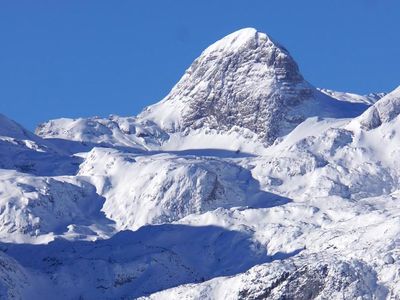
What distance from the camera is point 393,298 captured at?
19875 centimetres

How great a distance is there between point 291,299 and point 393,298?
37.7 ft

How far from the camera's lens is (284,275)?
655 ft

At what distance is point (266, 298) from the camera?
655 ft

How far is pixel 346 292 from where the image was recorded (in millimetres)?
199125

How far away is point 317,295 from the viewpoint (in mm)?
198375

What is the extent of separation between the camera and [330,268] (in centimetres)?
19988

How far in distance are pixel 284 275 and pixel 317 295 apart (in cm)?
441

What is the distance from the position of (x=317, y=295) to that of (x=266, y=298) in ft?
19.2

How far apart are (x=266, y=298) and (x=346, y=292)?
9.04 m

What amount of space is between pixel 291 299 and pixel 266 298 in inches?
121

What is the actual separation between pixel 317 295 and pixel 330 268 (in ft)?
12.0

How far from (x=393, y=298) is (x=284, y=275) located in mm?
12500
